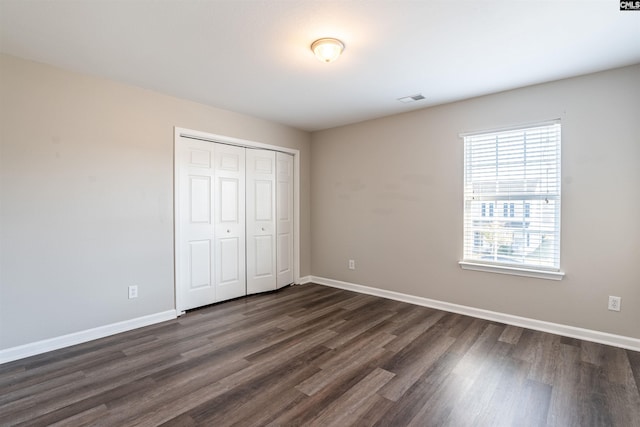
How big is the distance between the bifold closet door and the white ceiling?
0.83 metres

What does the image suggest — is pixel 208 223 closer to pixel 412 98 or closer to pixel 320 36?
pixel 320 36

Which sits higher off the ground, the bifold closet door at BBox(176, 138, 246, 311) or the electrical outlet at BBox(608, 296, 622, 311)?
the bifold closet door at BBox(176, 138, 246, 311)

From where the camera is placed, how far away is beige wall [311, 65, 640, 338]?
8.95 feet

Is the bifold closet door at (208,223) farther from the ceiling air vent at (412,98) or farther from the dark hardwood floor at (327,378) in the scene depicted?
the ceiling air vent at (412,98)

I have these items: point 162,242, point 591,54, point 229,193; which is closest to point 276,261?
point 229,193

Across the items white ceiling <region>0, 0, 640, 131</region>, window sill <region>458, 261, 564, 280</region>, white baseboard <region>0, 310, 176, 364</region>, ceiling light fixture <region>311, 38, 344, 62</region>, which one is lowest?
white baseboard <region>0, 310, 176, 364</region>

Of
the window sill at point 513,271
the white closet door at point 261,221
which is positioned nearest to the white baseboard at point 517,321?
the window sill at point 513,271

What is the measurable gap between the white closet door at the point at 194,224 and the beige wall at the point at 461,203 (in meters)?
1.82

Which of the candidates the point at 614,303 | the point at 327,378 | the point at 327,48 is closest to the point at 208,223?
the point at 327,378

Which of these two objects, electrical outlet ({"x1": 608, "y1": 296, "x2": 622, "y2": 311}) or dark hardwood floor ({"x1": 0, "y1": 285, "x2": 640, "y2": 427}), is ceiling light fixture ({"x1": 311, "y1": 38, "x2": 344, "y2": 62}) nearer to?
dark hardwood floor ({"x1": 0, "y1": 285, "x2": 640, "y2": 427})

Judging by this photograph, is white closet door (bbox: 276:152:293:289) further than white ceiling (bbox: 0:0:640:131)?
Yes

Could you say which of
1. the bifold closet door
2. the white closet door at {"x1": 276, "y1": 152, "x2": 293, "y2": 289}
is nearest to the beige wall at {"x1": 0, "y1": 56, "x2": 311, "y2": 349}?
the bifold closet door

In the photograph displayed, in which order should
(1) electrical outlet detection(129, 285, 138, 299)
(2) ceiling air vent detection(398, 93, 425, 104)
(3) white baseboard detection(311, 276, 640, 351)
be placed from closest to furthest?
(3) white baseboard detection(311, 276, 640, 351)
(1) electrical outlet detection(129, 285, 138, 299)
(2) ceiling air vent detection(398, 93, 425, 104)

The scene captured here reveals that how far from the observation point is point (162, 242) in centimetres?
340
